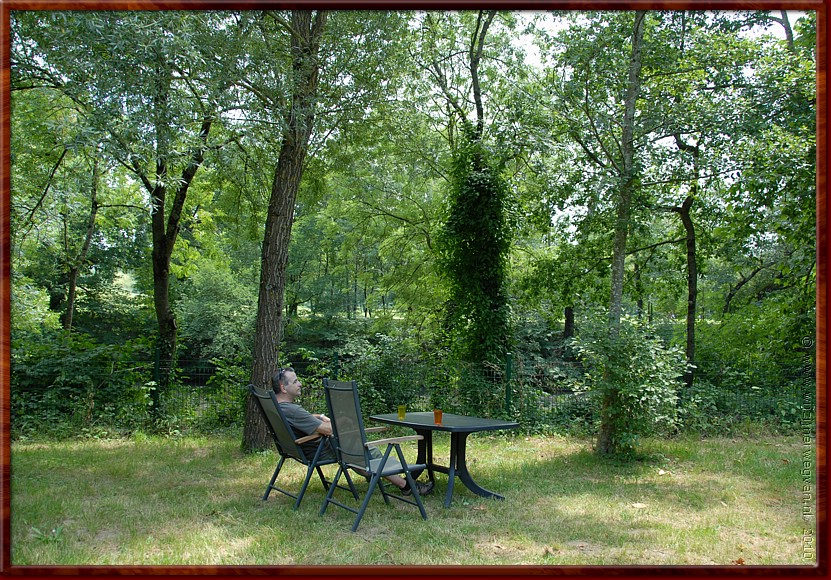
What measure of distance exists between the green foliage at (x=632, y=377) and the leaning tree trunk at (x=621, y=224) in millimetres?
18

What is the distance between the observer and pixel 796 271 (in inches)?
425

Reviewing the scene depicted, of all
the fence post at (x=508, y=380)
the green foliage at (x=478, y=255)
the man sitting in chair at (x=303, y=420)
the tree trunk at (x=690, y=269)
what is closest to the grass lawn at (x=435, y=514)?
the man sitting in chair at (x=303, y=420)

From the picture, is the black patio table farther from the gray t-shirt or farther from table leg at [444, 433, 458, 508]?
the gray t-shirt

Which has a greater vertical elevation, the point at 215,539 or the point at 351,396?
the point at 351,396

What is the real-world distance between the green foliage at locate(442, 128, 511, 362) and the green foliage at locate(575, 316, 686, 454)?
396cm

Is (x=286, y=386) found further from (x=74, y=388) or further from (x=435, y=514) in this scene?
(x=74, y=388)

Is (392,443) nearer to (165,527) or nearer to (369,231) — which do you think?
(165,527)

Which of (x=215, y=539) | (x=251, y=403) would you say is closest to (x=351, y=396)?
(x=215, y=539)

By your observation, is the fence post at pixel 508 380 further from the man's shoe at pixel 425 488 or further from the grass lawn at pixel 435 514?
the man's shoe at pixel 425 488

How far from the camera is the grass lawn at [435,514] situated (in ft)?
15.0

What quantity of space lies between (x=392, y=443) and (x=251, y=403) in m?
3.62

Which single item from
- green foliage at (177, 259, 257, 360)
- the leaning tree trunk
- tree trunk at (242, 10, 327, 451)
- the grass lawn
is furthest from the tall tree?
green foliage at (177, 259, 257, 360)

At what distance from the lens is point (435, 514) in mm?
5621

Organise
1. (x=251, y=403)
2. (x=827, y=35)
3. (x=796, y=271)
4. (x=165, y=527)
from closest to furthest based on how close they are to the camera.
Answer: (x=827, y=35), (x=165, y=527), (x=251, y=403), (x=796, y=271)
